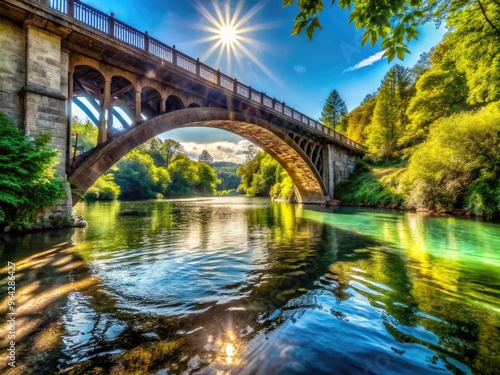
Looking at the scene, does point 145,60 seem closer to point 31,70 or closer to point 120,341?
point 31,70

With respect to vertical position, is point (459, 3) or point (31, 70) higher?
point (459, 3)

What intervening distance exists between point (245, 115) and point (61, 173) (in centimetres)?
1280

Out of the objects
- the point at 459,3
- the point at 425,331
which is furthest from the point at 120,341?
the point at 459,3

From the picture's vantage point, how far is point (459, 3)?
451 inches

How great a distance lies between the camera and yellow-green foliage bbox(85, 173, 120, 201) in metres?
32.0

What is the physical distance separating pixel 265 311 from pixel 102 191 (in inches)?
1439

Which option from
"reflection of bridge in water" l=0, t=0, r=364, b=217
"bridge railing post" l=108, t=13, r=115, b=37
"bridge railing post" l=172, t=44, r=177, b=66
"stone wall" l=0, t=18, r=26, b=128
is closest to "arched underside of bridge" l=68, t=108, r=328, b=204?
"reflection of bridge in water" l=0, t=0, r=364, b=217

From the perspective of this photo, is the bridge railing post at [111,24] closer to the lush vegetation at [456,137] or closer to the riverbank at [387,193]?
the lush vegetation at [456,137]

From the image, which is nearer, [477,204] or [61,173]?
[61,173]

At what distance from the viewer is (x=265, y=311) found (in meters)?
3.33

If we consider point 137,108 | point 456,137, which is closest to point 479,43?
point 456,137

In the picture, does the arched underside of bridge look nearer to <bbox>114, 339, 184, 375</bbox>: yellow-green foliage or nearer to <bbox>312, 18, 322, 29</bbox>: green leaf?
<bbox>114, 339, 184, 375</bbox>: yellow-green foliage

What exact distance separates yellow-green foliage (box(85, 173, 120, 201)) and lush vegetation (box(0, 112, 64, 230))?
2614cm

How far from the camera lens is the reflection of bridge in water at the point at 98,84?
8516 mm
